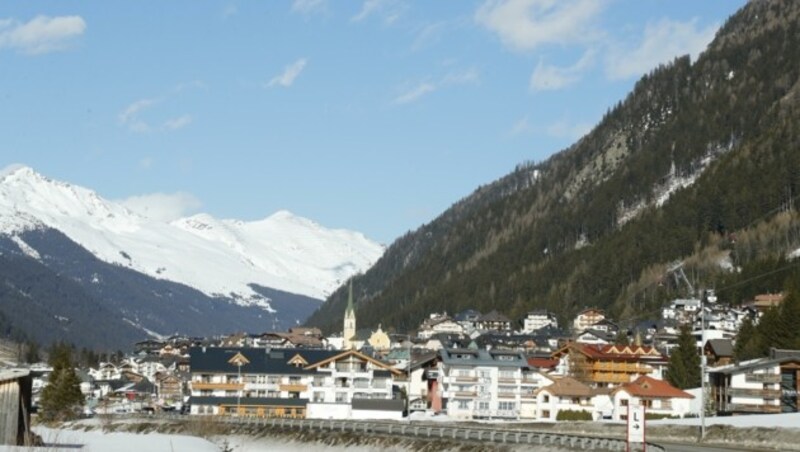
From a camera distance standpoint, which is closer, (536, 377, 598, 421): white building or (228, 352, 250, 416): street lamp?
(536, 377, 598, 421): white building

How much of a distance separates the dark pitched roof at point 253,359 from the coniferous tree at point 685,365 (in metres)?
37.5

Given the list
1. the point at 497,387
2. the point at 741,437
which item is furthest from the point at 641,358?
the point at 741,437

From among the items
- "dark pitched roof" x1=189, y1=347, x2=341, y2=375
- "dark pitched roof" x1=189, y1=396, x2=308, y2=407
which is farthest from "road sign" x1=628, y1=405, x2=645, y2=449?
"dark pitched roof" x1=189, y1=347, x2=341, y2=375

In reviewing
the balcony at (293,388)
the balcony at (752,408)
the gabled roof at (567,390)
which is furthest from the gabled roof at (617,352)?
the balcony at (293,388)

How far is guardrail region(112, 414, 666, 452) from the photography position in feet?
221

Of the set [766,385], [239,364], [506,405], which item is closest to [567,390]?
[506,405]

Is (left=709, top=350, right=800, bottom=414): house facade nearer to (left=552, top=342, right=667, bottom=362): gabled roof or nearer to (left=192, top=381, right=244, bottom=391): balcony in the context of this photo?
(left=552, top=342, right=667, bottom=362): gabled roof

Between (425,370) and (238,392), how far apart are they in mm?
23516

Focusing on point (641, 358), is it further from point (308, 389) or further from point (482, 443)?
point (482, 443)

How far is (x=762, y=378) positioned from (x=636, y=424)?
91.2 meters

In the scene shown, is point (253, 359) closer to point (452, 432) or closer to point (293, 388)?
point (293, 388)

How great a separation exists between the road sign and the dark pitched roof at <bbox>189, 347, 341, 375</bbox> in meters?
114

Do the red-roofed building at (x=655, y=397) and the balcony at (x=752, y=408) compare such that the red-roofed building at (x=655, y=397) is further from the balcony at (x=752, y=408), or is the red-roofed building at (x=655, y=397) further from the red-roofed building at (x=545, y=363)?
the red-roofed building at (x=545, y=363)

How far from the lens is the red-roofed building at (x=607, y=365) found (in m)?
152
